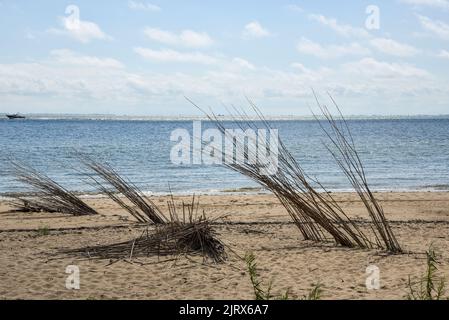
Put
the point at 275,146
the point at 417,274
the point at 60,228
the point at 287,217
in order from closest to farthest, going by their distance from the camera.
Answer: the point at 417,274
the point at 275,146
the point at 60,228
the point at 287,217

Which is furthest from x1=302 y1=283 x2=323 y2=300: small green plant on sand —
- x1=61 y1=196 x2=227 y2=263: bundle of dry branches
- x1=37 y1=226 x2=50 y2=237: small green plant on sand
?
x1=37 y1=226 x2=50 y2=237: small green plant on sand

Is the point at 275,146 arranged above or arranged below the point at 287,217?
above

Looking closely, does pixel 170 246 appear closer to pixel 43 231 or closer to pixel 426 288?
pixel 43 231

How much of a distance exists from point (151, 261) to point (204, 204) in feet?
22.2

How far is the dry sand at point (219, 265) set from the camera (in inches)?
237

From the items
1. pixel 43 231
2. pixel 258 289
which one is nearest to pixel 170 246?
pixel 43 231

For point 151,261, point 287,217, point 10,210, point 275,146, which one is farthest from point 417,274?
point 10,210

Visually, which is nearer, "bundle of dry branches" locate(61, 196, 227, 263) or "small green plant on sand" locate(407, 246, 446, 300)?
"small green plant on sand" locate(407, 246, 446, 300)

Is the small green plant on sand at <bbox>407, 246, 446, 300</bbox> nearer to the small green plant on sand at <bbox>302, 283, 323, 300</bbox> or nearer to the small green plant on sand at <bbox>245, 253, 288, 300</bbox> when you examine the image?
the small green plant on sand at <bbox>302, 283, 323, 300</bbox>

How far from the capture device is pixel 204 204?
14.1 m

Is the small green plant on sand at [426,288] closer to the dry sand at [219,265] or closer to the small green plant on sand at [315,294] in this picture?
the dry sand at [219,265]

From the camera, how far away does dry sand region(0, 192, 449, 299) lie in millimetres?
6020

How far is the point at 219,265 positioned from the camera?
283 inches
